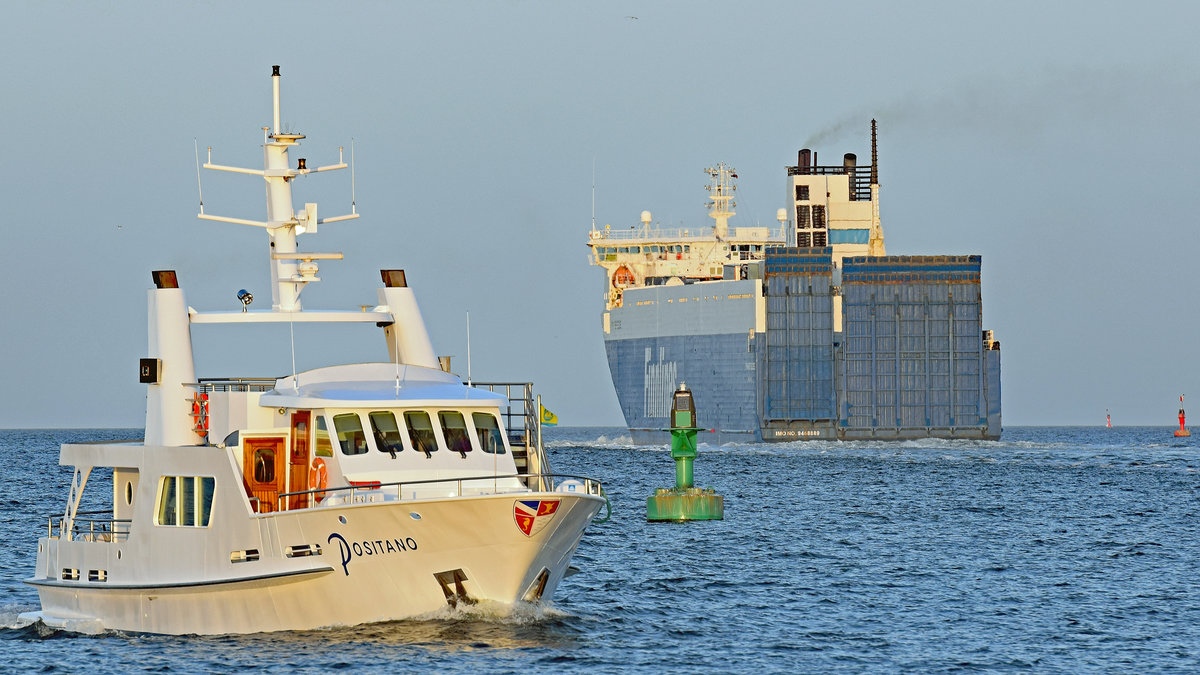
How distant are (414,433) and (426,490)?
1056 mm

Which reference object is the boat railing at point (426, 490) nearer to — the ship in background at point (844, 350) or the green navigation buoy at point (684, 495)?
the green navigation buoy at point (684, 495)

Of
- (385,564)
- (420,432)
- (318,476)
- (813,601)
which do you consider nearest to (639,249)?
(813,601)

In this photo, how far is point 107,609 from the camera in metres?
24.5

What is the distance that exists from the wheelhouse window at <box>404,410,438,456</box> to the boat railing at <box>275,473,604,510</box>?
0.62 metres

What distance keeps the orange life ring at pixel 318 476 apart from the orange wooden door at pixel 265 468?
735 millimetres

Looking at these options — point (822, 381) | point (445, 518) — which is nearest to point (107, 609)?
point (445, 518)

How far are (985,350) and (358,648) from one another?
289ft

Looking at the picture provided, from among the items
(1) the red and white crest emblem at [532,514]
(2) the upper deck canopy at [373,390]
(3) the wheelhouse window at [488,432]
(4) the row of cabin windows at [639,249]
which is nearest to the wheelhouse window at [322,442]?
(2) the upper deck canopy at [373,390]

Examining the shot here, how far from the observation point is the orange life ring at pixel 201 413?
24.6m

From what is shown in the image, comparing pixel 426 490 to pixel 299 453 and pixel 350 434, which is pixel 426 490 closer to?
pixel 350 434

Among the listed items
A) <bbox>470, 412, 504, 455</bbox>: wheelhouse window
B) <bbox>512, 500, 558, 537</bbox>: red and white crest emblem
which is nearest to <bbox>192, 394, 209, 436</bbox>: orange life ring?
<bbox>470, 412, 504, 455</bbox>: wheelhouse window

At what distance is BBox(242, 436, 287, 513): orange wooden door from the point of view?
2352 cm

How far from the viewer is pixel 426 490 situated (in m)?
22.3

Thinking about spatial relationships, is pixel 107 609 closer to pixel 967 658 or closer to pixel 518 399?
pixel 518 399
